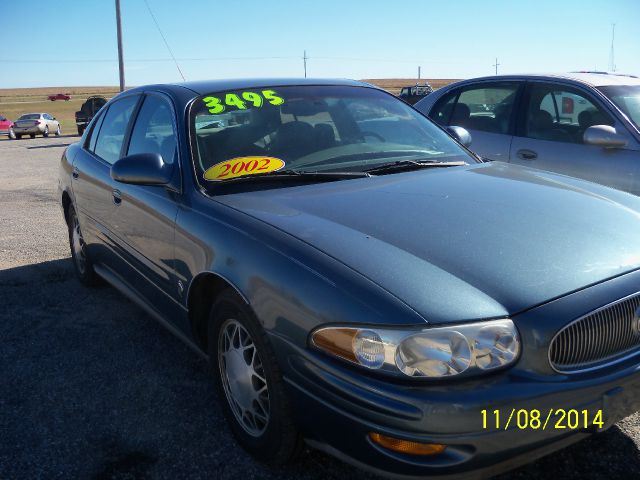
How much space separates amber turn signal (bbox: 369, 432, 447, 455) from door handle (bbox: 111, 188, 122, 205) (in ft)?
7.82

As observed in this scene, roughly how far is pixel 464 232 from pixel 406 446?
2.82ft

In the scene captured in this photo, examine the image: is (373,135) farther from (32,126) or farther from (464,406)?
(32,126)

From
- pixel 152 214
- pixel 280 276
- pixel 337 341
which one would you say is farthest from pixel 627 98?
pixel 337 341

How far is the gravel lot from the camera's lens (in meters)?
2.48

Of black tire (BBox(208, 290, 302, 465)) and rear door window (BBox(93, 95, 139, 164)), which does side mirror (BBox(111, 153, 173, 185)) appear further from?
rear door window (BBox(93, 95, 139, 164))

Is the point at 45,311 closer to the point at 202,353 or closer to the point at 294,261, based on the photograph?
the point at 202,353

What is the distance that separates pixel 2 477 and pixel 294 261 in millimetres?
1514

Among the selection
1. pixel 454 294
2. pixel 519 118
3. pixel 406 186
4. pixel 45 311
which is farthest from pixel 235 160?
pixel 519 118

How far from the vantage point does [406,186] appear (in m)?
2.91

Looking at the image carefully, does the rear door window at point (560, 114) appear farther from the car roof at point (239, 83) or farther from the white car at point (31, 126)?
the white car at point (31, 126)

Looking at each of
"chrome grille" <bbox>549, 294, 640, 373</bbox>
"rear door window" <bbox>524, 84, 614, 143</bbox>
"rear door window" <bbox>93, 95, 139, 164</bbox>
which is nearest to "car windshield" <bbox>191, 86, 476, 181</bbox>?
"rear door window" <bbox>93, 95, 139, 164</bbox>

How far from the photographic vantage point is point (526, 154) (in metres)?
5.30
